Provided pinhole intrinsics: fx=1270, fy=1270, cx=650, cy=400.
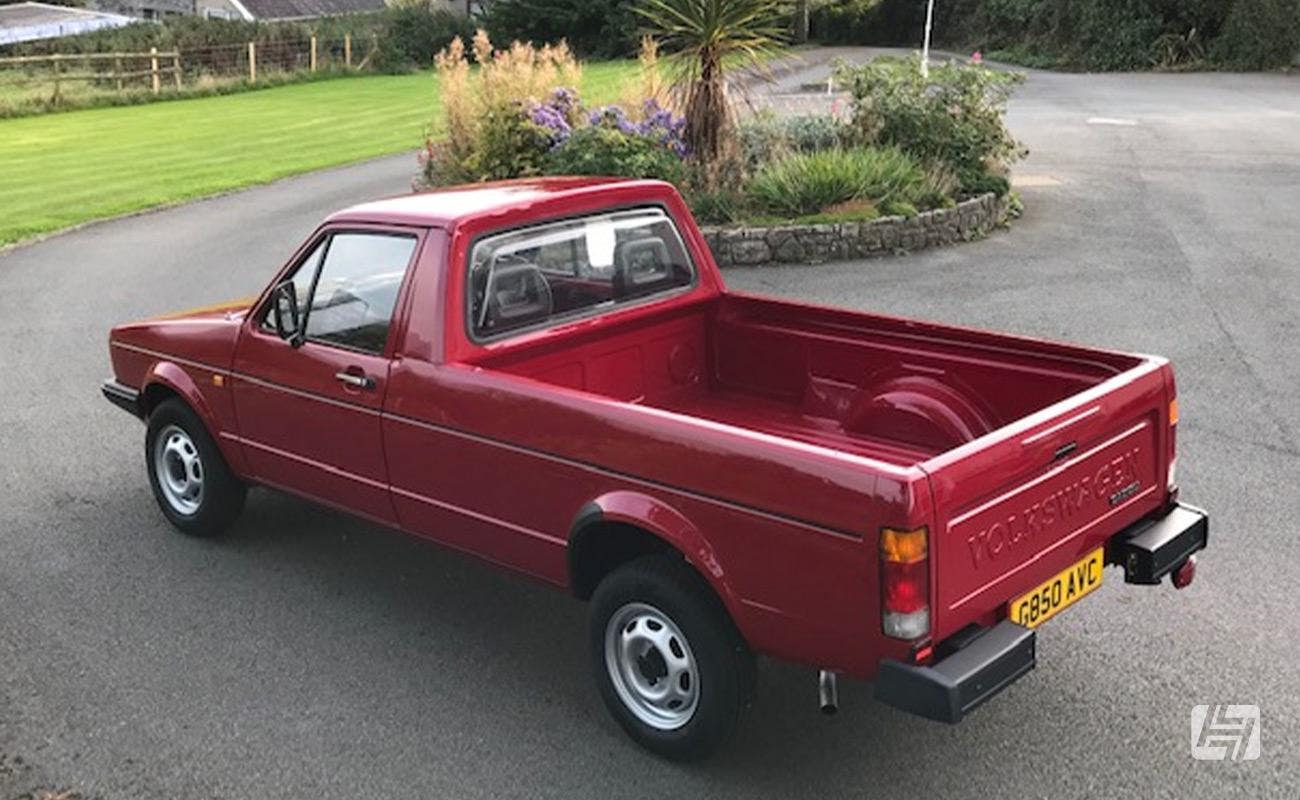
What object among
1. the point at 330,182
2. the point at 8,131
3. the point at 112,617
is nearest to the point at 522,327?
the point at 112,617

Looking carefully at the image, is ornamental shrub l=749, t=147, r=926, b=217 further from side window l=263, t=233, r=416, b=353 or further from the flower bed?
side window l=263, t=233, r=416, b=353

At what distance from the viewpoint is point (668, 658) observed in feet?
13.8

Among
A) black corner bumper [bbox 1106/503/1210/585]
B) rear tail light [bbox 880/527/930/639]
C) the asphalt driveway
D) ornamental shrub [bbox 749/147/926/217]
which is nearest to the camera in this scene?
rear tail light [bbox 880/527/930/639]

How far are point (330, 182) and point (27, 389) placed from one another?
37.9ft

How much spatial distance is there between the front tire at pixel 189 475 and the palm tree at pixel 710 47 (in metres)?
8.22

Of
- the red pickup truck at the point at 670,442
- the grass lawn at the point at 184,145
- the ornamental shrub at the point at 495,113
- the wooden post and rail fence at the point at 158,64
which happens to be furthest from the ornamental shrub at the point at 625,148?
the wooden post and rail fence at the point at 158,64

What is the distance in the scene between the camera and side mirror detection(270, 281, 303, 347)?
5.46 metres

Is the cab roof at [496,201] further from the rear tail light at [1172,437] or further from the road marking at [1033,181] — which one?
the road marking at [1033,181]

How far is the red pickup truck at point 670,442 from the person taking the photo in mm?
3650

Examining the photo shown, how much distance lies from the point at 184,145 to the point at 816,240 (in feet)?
55.9

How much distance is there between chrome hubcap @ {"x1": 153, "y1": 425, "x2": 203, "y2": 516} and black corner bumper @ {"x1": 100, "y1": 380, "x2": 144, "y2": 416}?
0.78 ft

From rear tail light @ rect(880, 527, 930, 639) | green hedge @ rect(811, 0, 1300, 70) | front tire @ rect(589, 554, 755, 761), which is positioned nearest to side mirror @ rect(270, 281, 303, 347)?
front tire @ rect(589, 554, 755, 761)

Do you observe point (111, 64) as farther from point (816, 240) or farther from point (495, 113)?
point (816, 240)

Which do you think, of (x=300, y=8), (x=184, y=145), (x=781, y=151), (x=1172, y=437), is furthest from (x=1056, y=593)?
(x=300, y=8)
